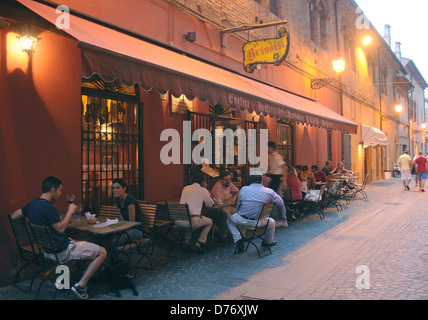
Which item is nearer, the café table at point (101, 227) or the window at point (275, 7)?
the café table at point (101, 227)

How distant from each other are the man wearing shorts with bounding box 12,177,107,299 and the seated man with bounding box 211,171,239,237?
3031 millimetres

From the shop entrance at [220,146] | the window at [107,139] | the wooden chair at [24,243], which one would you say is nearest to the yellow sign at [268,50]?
the shop entrance at [220,146]

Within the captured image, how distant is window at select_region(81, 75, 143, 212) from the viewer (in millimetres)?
6375

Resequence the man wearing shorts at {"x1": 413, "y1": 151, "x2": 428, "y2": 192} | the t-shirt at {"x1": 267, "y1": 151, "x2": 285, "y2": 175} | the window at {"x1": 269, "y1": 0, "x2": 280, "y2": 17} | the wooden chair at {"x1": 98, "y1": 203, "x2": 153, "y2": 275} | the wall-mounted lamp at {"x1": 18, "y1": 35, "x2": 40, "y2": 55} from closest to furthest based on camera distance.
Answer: the wall-mounted lamp at {"x1": 18, "y1": 35, "x2": 40, "y2": 55}, the wooden chair at {"x1": 98, "y1": 203, "x2": 153, "y2": 275}, the t-shirt at {"x1": 267, "y1": 151, "x2": 285, "y2": 175}, the window at {"x1": 269, "y1": 0, "x2": 280, "y2": 17}, the man wearing shorts at {"x1": 413, "y1": 151, "x2": 428, "y2": 192}

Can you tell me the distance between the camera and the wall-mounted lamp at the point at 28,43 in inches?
201

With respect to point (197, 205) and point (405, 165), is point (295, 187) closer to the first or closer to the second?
point (197, 205)

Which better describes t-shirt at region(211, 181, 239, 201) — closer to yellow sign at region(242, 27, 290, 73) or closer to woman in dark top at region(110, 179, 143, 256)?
woman in dark top at region(110, 179, 143, 256)

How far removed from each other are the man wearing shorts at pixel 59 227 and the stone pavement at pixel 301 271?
1.17ft

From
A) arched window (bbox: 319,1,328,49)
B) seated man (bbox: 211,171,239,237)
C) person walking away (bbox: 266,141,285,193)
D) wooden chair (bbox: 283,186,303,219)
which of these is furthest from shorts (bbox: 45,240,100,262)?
arched window (bbox: 319,1,328,49)

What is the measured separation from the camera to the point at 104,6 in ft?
21.3

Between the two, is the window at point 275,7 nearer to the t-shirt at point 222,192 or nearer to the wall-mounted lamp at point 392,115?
the t-shirt at point 222,192

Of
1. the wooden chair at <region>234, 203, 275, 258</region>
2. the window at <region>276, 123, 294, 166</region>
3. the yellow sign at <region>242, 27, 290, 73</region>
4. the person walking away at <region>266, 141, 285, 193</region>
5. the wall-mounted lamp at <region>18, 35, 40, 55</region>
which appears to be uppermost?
the yellow sign at <region>242, 27, 290, 73</region>
